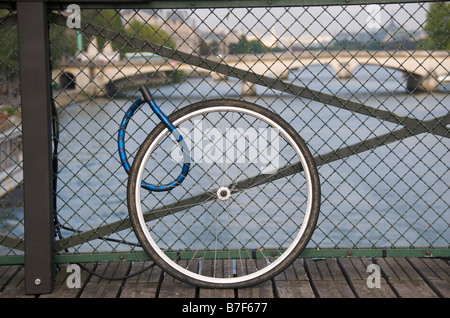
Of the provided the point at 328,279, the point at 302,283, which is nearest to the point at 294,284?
the point at 302,283

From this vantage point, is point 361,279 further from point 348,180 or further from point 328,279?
point 348,180

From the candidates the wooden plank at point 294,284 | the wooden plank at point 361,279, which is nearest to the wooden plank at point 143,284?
the wooden plank at point 294,284

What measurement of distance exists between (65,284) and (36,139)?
731 mm

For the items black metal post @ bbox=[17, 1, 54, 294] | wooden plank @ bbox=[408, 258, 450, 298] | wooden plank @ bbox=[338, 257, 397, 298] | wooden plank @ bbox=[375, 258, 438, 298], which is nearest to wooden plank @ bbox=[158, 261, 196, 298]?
black metal post @ bbox=[17, 1, 54, 294]

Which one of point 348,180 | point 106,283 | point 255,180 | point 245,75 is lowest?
point 106,283

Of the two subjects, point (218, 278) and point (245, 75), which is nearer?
point (218, 278)

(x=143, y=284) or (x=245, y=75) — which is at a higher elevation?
(x=245, y=75)

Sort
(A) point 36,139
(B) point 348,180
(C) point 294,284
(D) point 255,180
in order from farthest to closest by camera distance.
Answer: (B) point 348,180 → (D) point 255,180 → (C) point 294,284 → (A) point 36,139

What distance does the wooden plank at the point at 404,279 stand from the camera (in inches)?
131

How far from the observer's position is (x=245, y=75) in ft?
11.7

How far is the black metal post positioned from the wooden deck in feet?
0.57

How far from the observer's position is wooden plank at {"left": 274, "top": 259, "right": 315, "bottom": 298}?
3.34m

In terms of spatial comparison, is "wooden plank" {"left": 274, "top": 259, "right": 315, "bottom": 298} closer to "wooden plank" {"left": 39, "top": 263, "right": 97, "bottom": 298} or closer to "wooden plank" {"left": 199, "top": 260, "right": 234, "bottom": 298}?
"wooden plank" {"left": 199, "top": 260, "right": 234, "bottom": 298}
